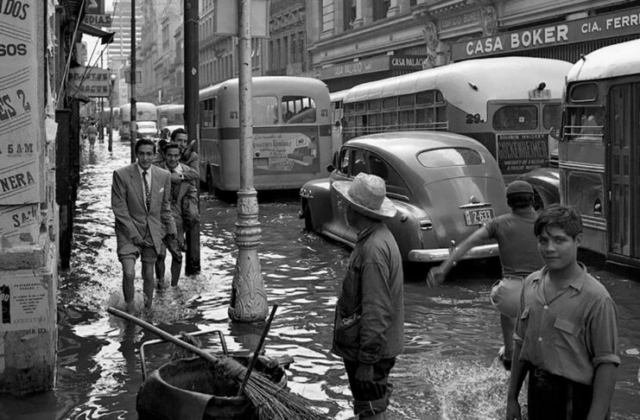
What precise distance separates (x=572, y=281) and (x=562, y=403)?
0.50 m

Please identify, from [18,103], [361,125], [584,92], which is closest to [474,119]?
[584,92]

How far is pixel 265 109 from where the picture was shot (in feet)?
69.2

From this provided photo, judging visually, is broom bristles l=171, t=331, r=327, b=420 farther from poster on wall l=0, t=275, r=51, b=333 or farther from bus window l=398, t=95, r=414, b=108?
bus window l=398, t=95, r=414, b=108

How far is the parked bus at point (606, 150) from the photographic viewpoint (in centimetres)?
1009

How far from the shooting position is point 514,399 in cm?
371

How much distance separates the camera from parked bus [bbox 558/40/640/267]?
10094 mm

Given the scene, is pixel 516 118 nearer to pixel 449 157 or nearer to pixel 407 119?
pixel 407 119

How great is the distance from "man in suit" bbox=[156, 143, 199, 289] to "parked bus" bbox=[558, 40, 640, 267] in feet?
16.6

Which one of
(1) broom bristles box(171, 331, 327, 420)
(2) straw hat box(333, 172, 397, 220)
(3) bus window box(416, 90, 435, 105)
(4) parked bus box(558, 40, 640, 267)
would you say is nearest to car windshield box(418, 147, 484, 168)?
(4) parked bus box(558, 40, 640, 267)

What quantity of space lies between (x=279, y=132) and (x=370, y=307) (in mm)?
16839

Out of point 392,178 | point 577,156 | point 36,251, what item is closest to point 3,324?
point 36,251

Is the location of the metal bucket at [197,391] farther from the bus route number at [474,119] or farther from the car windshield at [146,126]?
the car windshield at [146,126]

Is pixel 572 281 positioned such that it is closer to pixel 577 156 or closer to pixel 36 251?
pixel 36 251

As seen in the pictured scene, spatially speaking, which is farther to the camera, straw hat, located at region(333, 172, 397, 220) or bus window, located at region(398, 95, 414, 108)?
bus window, located at region(398, 95, 414, 108)
